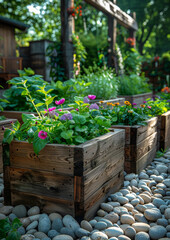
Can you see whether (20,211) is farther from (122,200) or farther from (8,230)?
(122,200)

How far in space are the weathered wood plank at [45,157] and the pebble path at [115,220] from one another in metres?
0.34

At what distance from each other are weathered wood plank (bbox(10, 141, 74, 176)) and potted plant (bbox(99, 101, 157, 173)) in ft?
A: 2.85

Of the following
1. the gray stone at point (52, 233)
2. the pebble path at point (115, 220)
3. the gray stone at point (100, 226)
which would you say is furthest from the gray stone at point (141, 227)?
the gray stone at point (52, 233)

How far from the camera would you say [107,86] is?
479cm

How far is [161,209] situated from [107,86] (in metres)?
2.99

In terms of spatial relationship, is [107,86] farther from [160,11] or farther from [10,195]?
[160,11]

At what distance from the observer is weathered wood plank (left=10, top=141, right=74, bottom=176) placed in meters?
1.83

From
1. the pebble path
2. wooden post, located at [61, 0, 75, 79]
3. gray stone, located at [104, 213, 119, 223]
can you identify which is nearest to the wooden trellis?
wooden post, located at [61, 0, 75, 79]


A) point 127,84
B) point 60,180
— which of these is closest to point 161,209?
point 60,180

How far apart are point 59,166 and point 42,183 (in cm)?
21

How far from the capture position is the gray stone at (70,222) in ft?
5.87

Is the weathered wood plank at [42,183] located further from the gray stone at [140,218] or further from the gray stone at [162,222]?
the gray stone at [162,222]

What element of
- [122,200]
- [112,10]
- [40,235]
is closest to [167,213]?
[122,200]

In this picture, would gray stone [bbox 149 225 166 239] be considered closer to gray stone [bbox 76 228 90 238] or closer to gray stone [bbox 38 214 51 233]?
gray stone [bbox 76 228 90 238]
